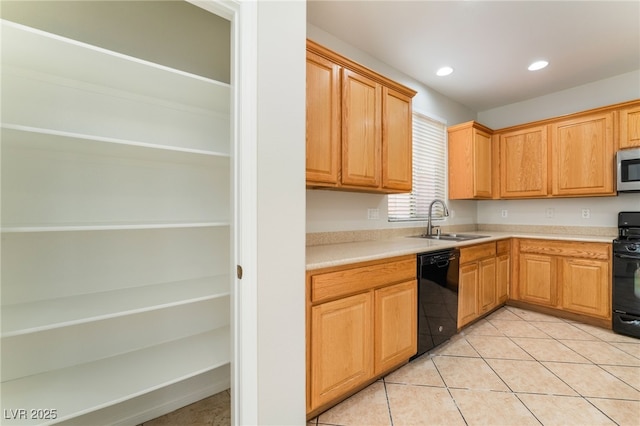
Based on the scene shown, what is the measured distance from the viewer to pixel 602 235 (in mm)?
3189

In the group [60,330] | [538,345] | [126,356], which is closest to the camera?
[60,330]

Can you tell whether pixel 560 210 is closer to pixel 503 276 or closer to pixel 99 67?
pixel 503 276

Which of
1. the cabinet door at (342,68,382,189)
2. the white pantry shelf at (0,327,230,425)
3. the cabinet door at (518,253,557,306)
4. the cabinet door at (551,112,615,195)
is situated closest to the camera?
the white pantry shelf at (0,327,230,425)

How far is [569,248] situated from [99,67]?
169 inches

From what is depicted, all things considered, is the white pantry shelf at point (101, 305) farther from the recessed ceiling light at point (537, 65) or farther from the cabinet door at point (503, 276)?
the recessed ceiling light at point (537, 65)

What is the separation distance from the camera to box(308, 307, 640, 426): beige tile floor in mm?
1577

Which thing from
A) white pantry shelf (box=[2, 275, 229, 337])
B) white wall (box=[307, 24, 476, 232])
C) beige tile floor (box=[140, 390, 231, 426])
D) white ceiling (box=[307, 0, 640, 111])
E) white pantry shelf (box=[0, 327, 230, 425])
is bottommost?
beige tile floor (box=[140, 390, 231, 426])

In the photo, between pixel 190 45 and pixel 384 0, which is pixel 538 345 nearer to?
pixel 384 0

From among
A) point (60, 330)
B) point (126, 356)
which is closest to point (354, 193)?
point (126, 356)

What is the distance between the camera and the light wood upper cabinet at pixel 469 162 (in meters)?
3.45

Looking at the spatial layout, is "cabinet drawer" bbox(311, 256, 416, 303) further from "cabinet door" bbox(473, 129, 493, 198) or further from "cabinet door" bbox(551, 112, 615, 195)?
"cabinet door" bbox(551, 112, 615, 195)

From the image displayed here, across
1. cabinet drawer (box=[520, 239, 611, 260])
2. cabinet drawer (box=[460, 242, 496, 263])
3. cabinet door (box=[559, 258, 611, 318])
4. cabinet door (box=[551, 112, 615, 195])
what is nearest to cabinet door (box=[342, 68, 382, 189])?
cabinet drawer (box=[460, 242, 496, 263])

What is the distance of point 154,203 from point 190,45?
3.54 ft

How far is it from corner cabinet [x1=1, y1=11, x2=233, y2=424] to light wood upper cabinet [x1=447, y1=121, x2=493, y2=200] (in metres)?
3.02
